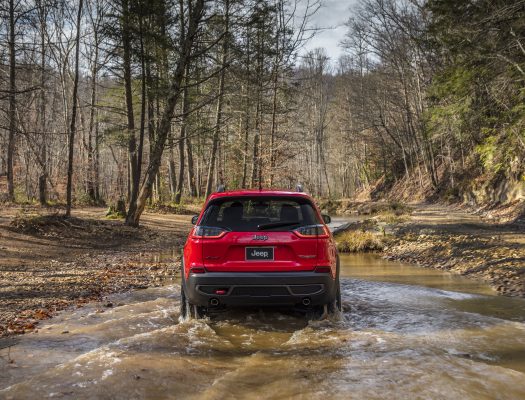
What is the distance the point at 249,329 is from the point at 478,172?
2723 cm

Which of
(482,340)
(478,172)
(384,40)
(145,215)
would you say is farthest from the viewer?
(384,40)

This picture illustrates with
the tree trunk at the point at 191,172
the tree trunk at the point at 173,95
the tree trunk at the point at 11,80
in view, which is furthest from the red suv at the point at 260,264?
the tree trunk at the point at 191,172

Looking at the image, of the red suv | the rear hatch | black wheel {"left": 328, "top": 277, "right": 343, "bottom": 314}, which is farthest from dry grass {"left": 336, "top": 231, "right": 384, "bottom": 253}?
the rear hatch

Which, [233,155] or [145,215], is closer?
[145,215]

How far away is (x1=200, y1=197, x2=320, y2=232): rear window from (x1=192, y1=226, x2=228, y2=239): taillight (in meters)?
0.09

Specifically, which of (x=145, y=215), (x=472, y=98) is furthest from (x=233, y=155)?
(x=472, y=98)

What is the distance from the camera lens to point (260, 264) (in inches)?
207

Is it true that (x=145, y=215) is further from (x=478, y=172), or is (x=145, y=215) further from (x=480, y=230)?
(x=478, y=172)

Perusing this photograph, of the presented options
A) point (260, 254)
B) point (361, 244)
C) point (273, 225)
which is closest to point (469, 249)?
point (361, 244)

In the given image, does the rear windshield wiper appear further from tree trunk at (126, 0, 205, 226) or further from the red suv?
tree trunk at (126, 0, 205, 226)

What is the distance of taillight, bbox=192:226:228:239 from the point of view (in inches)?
212

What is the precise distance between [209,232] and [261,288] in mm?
907

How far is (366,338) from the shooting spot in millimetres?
5398

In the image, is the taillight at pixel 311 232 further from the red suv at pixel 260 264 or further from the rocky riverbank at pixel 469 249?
the rocky riverbank at pixel 469 249
